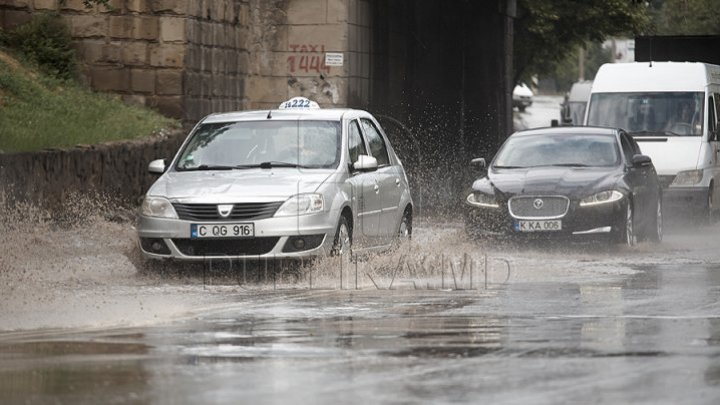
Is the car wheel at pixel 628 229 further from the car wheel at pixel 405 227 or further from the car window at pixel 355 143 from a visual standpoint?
the car window at pixel 355 143

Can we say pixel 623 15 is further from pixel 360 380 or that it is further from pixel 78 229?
pixel 360 380

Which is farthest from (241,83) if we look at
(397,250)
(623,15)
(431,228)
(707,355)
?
(623,15)

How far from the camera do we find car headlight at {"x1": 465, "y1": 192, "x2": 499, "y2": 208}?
19.3 meters

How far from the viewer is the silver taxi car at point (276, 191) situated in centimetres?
1481

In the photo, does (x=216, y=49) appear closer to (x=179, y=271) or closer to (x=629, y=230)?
(x=629, y=230)

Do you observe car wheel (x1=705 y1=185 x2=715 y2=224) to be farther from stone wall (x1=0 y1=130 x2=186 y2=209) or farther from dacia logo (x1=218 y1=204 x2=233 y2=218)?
dacia logo (x1=218 y1=204 x2=233 y2=218)

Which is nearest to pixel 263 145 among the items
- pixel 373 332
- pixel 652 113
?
pixel 373 332

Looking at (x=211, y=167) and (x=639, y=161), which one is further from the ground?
(x=211, y=167)

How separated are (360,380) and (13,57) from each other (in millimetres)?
18577

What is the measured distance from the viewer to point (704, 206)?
24.8m

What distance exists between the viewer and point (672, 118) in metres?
25.4

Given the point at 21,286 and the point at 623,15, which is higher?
the point at 623,15

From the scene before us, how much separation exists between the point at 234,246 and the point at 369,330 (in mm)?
4227

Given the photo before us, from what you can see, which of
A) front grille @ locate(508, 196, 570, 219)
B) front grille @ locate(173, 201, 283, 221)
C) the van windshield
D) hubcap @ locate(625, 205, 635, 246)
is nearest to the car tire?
hubcap @ locate(625, 205, 635, 246)
